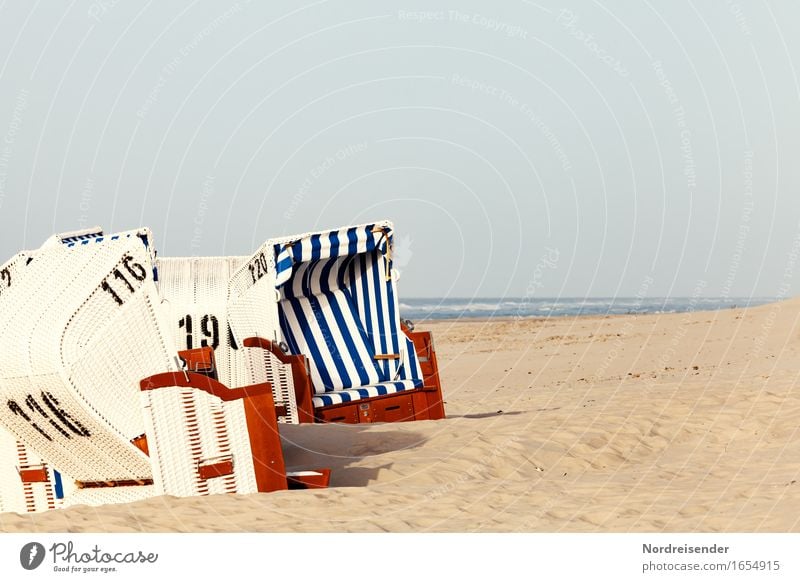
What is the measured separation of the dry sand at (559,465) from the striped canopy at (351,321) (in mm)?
1152

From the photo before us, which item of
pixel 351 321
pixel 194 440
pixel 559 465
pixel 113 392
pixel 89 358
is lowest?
pixel 559 465

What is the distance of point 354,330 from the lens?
461 inches

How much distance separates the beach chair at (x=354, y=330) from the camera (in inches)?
431

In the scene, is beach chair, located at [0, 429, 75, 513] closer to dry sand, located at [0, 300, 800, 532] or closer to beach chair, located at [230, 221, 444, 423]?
dry sand, located at [0, 300, 800, 532]

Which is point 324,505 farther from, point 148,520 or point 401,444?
point 401,444

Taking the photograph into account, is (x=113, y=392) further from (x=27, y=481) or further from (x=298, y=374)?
(x=298, y=374)

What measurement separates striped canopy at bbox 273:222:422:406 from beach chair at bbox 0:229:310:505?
15.5ft

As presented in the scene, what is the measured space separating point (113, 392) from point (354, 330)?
5638 mm

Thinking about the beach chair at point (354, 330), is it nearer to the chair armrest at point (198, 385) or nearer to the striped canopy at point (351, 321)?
the striped canopy at point (351, 321)

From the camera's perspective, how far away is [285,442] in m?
9.34

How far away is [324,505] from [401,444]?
321 centimetres
